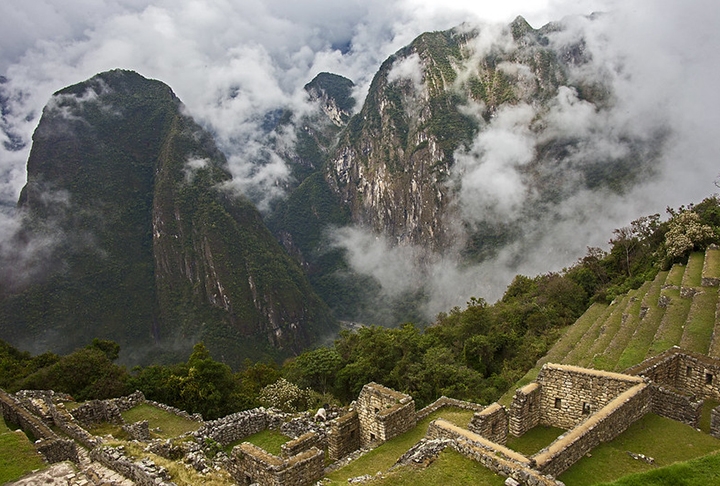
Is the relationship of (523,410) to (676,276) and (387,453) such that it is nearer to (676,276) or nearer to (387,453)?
(387,453)

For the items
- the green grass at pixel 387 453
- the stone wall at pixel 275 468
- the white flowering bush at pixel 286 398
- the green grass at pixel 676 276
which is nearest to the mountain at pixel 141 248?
the white flowering bush at pixel 286 398

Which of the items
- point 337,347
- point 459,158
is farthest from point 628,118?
point 337,347

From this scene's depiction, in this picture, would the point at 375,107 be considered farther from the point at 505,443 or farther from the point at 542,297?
the point at 505,443

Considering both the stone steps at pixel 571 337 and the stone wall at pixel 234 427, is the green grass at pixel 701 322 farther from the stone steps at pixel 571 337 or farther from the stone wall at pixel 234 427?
the stone wall at pixel 234 427

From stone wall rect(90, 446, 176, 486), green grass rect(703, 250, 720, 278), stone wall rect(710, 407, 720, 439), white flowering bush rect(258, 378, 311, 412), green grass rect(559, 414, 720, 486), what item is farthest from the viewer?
green grass rect(703, 250, 720, 278)

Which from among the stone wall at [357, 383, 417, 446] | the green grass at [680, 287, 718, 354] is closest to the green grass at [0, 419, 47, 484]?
the stone wall at [357, 383, 417, 446]

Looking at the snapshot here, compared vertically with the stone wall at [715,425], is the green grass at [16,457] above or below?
above

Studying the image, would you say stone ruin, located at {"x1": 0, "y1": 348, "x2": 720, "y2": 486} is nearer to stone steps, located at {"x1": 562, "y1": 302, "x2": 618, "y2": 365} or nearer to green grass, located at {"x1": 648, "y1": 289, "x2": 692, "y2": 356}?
green grass, located at {"x1": 648, "y1": 289, "x2": 692, "y2": 356}
